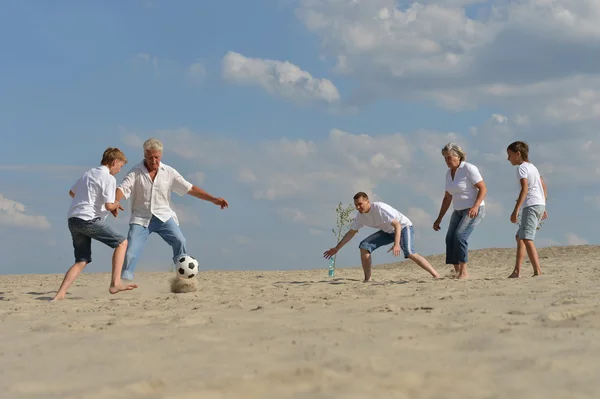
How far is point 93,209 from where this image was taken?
8.19m

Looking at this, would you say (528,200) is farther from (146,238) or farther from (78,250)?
(78,250)

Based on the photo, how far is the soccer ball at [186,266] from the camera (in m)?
8.89

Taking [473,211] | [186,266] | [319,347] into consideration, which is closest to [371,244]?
[473,211]

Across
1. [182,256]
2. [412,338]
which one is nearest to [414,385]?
[412,338]

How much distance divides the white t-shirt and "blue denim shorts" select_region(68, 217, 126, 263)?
553 centimetres


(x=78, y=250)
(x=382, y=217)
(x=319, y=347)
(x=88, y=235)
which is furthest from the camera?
(x=382, y=217)

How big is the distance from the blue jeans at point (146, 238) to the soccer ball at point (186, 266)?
17cm

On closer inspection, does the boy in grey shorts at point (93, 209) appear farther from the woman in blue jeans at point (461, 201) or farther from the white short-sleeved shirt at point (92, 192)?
the woman in blue jeans at point (461, 201)

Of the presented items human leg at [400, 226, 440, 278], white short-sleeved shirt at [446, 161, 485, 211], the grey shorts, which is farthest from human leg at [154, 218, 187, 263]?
the grey shorts

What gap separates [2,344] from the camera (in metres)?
5.44

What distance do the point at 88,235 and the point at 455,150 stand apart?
204 inches

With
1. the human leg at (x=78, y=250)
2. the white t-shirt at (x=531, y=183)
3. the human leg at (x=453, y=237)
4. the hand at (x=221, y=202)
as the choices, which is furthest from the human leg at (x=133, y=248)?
the white t-shirt at (x=531, y=183)

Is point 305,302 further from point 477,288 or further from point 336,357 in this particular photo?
point 336,357

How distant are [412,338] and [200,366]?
1527 millimetres
